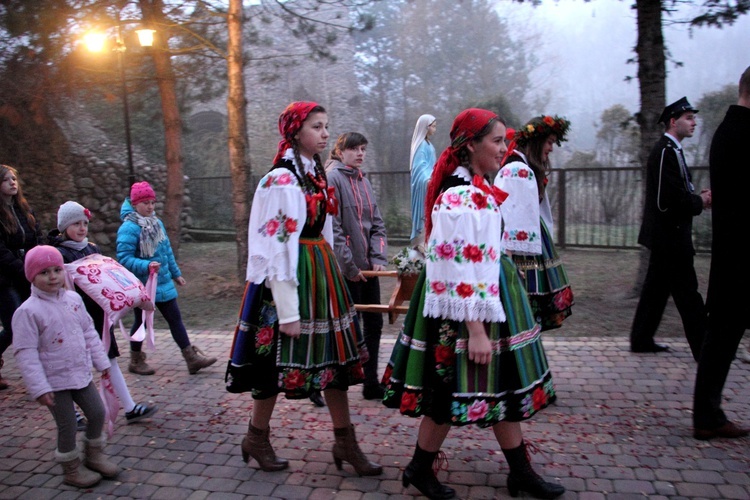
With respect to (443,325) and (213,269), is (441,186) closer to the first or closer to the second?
(443,325)

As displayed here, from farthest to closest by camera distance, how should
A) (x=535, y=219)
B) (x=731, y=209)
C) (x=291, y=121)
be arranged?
(x=535, y=219) < (x=731, y=209) < (x=291, y=121)

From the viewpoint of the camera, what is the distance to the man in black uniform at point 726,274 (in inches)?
144

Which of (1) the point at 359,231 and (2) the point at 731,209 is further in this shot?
(1) the point at 359,231

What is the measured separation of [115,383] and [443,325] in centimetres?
254

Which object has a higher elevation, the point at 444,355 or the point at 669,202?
the point at 669,202

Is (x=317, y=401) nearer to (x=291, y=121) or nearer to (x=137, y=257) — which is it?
(x=137, y=257)

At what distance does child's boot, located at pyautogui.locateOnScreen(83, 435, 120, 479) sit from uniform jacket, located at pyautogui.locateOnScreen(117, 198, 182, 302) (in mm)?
1615

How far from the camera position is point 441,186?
308cm

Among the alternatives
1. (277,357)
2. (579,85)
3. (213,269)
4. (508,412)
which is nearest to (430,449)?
(508,412)

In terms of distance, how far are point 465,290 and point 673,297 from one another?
2978mm

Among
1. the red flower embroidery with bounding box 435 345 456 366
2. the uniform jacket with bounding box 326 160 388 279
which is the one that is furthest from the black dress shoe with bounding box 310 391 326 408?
the red flower embroidery with bounding box 435 345 456 366

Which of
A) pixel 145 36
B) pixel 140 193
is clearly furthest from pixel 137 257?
pixel 145 36

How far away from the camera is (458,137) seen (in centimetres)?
308

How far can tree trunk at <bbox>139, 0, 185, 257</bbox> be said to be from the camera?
10758mm
